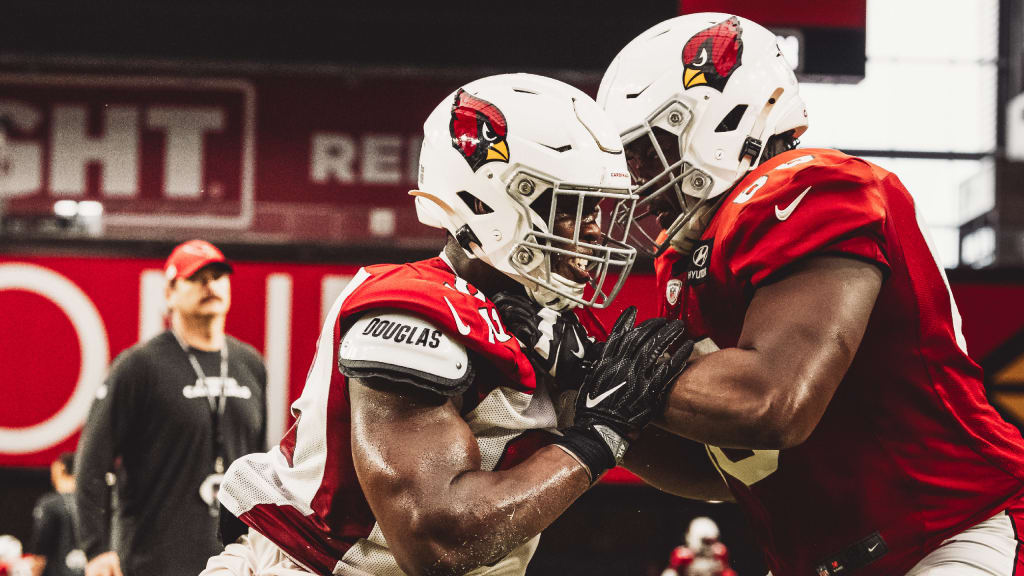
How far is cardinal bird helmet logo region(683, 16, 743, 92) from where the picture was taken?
8.36 ft

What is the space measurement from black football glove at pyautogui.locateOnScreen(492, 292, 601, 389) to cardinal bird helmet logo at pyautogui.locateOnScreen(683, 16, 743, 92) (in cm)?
71

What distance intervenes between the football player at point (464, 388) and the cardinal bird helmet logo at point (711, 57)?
1.17 feet

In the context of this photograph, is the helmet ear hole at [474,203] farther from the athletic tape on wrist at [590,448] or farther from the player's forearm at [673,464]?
the player's forearm at [673,464]

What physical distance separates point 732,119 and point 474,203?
67 centimetres

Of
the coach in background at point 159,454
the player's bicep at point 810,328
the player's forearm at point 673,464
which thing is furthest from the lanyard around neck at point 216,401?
the player's bicep at point 810,328

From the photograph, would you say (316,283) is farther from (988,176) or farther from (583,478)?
(988,176)

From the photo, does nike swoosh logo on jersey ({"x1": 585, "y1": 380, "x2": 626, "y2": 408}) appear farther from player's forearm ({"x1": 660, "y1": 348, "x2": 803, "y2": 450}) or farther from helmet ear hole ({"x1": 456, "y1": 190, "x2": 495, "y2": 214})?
helmet ear hole ({"x1": 456, "y1": 190, "x2": 495, "y2": 214})

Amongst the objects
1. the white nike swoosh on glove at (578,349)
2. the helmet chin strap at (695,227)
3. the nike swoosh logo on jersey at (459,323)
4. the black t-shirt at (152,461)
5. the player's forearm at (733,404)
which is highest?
the helmet chin strap at (695,227)

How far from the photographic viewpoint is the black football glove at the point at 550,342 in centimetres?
211

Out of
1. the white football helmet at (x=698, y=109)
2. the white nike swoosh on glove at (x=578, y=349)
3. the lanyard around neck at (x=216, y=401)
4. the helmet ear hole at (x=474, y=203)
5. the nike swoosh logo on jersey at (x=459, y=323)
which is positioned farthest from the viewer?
the lanyard around neck at (x=216, y=401)

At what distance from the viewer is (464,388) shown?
1908mm

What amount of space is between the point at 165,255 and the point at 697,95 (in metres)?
4.64

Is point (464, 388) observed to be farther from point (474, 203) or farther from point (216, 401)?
point (216, 401)

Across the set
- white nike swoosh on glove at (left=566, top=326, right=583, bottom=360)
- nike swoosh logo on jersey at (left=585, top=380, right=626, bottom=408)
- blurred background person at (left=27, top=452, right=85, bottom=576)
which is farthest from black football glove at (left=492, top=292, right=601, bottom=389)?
blurred background person at (left=27, top=452, right=85, bottom=576)
